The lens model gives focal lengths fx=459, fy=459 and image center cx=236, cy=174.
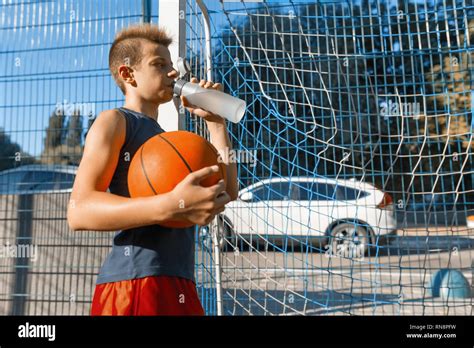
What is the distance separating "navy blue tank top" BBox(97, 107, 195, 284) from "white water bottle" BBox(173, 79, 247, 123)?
195 mm

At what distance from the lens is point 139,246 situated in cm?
152

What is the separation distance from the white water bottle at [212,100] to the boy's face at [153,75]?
0.04 meters

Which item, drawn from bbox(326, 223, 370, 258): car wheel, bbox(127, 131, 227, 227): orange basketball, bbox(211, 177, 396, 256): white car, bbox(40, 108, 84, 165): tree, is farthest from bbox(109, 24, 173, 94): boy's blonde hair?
bbox(40, 108, 84, 165): tree

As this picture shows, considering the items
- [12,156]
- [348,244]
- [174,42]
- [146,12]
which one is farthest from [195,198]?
[348,244]

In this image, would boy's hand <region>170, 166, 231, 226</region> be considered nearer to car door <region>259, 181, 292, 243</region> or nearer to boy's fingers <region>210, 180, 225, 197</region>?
boy's fingers <region>210, 180, 225, 197</region>

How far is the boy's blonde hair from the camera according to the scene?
1703 mm

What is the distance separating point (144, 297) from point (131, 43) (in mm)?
929

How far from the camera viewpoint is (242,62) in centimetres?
367

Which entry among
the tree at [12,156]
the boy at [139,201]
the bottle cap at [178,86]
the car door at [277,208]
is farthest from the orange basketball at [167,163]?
the tree at [12,156]

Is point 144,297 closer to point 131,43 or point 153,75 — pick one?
point 153,75

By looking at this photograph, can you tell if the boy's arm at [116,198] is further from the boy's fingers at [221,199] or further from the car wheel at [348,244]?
the car wheel at [348,244]

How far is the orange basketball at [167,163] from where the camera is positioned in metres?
1.41
